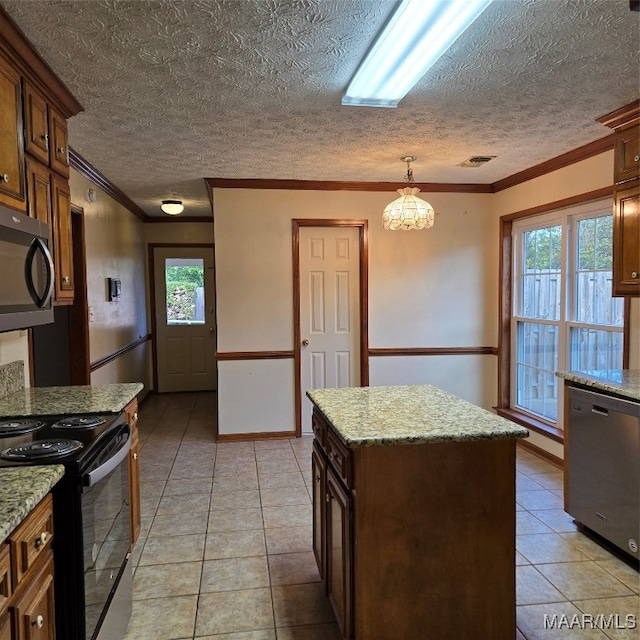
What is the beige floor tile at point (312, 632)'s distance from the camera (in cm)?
195

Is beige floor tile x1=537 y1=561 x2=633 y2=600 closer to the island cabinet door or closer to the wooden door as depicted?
the island cabinet door

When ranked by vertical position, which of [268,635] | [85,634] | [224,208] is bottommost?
[268,635]

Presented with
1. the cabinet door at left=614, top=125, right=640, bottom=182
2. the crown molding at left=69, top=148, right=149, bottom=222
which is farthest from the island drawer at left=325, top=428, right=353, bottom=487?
the crown molding at left=69, top=148, right=149, bottom=222

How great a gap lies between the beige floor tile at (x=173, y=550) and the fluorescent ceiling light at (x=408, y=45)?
255 cm

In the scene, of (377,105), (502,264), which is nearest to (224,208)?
(377,105)

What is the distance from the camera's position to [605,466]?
101 inches

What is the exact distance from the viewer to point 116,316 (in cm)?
495

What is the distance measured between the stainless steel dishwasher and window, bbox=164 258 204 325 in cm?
526

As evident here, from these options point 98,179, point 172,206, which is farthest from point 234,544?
point 172,206

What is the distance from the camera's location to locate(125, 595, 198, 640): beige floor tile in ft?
6.47

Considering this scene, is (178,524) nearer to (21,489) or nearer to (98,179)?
(21,489)

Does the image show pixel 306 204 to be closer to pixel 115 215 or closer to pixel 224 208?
pixel 224 208

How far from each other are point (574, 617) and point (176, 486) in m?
2.57

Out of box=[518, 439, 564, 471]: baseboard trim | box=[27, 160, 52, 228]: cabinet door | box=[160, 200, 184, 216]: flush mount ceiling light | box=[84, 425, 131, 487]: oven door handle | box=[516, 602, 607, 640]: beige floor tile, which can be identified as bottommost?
box=[516, 602, 607, 640]: beige floor tile
